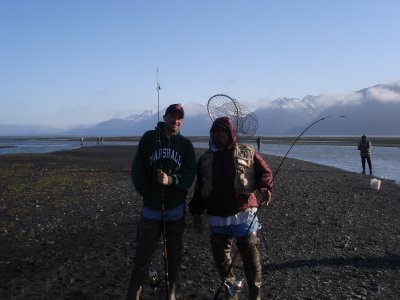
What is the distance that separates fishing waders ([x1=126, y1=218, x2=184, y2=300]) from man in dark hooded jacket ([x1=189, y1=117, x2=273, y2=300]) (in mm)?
509

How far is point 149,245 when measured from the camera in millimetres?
5488

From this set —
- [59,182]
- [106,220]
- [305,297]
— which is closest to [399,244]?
[305,297]

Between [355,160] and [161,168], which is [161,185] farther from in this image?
[355,160]

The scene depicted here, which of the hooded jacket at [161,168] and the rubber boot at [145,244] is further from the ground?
the hooded jacket at [161,168]

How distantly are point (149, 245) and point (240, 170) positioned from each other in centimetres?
155

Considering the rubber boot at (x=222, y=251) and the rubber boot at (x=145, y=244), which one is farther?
the rubber boot at (x=222, y=251)

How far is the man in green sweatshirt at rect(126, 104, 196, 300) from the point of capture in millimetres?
5465

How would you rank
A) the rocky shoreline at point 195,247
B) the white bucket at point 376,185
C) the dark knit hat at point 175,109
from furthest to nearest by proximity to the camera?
the white bucket at point 376,185 < the rocky shoreline at point 195,247 < the dark knit hat at point 175,109

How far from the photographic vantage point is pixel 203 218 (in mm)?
5945

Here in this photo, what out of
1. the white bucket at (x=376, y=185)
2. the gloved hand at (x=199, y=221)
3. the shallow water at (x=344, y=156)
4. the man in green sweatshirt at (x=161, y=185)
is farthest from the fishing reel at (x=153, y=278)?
the shallow water at (x=344, y=156)

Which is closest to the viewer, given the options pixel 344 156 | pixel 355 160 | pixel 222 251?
pixel 222 251

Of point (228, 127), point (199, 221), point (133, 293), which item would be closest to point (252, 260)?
point (199, 221)

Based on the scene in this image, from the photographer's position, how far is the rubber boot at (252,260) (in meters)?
5.50

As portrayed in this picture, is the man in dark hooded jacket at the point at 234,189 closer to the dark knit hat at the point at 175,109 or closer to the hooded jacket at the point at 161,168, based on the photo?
the hooded jacket at the point at 161,168
